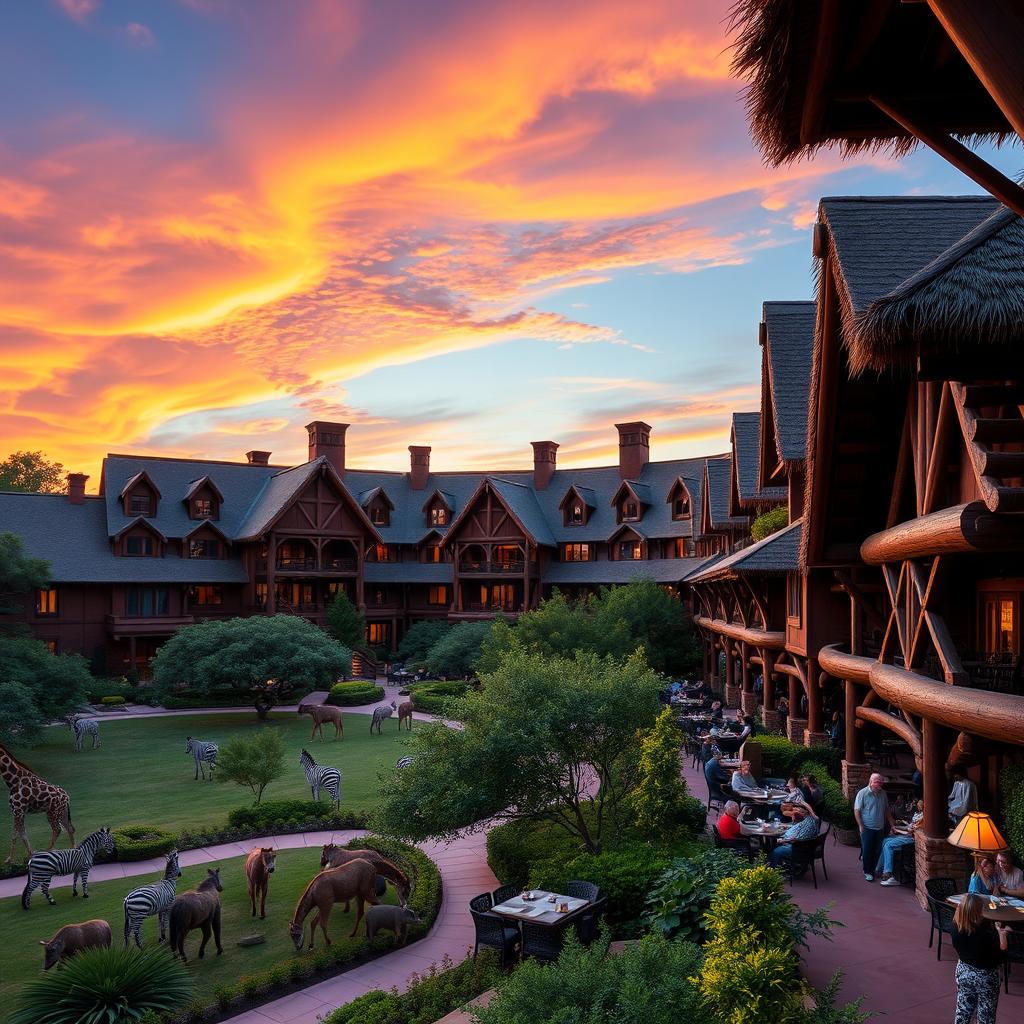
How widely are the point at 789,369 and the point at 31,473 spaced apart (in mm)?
86860

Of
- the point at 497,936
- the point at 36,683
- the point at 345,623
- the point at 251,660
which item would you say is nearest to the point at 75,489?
the point at 345,623

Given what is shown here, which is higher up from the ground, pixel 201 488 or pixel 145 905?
pixel 201 488

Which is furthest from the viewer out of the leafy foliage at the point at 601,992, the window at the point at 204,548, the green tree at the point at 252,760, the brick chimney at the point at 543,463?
the brick chimney at the point at 543,463

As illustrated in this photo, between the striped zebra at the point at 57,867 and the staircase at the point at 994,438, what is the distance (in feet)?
53.0

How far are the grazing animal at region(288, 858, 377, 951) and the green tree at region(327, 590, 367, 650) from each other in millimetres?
34036

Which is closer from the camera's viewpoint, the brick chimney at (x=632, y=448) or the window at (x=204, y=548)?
the window at (x=204, y=548)

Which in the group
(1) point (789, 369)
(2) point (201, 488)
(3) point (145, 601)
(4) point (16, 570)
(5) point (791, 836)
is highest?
(1) point (789, 369)

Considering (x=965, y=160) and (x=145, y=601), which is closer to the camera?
(x=965, y=160)

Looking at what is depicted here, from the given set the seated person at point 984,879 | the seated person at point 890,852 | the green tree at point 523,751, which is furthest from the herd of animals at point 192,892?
the seated person at point 984,879

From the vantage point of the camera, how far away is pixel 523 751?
1480 centimetres

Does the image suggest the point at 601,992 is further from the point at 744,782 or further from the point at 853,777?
the point at 853,777

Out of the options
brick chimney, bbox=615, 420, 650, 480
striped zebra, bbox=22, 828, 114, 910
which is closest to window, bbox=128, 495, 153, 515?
brick chimney, bbox=615, 420, 650, 480

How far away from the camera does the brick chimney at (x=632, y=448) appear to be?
57.6 metres

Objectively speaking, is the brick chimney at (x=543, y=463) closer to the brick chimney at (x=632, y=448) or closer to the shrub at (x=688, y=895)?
the brick chimney at (x=632, y=448)
